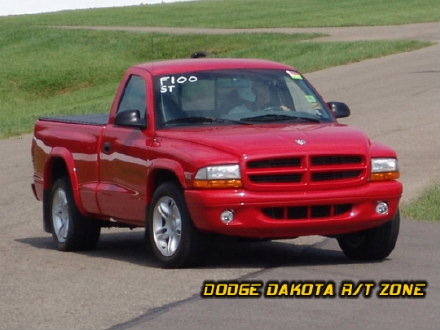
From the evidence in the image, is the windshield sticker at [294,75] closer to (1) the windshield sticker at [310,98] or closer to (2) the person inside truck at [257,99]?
(1) the windshield sticker at [310,98]

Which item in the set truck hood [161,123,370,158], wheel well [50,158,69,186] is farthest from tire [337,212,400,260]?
wheel well [50,158,69,186]

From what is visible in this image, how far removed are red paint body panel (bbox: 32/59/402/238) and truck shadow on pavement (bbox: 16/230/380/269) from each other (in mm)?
425

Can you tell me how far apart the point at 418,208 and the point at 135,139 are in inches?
164

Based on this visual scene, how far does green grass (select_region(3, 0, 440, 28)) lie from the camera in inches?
2082

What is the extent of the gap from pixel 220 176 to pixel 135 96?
2.04m


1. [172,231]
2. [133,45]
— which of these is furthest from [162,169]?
[133,45]

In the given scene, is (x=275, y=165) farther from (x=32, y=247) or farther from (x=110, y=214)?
(x=32, y=247)

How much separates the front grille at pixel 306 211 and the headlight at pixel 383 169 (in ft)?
1.20

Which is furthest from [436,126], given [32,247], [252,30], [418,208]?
[252,30]

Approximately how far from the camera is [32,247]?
40.3ft

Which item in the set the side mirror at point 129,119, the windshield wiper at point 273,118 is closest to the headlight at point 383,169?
the windshield wiper at point 273,118

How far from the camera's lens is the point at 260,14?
58.8m

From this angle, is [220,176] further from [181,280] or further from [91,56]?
[91,56]

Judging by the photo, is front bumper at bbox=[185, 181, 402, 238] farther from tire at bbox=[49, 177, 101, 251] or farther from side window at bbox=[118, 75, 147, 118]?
tire at bbox=[49, 177, 101, 251]
